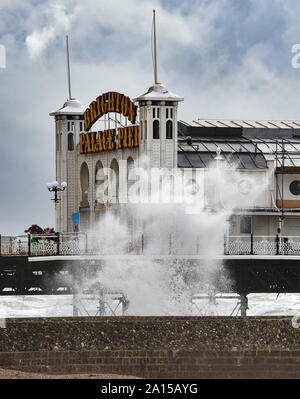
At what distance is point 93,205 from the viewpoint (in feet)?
241

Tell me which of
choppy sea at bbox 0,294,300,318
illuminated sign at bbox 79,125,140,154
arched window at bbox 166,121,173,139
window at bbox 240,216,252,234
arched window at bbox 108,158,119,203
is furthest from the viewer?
choppy sea at bbox 0,294,300,318

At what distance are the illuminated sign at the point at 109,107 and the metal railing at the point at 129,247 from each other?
860cm

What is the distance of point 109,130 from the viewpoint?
71812 mm

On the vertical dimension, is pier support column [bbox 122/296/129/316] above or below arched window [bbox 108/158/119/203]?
below

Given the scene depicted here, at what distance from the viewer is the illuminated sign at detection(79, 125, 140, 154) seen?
2655 inches

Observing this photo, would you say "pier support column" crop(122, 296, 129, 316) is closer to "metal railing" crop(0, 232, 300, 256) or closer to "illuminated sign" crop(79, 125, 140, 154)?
"metal railing" crop(0, 232, 300, 256)

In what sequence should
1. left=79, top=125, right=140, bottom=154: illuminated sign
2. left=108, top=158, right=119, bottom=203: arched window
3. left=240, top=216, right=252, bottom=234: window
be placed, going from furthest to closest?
left=108, top=158, right=119, bottom=203: arched window
left=240, top=216, right=252, bottom=234: window
left=79, top=125, right=140, bottom=154: illuminated sign

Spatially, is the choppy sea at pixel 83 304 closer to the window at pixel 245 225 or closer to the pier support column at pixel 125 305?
the window at pixel 245 225

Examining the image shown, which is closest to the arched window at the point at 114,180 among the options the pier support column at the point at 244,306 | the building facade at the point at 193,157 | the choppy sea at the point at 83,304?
the building facade at the point at 193,157

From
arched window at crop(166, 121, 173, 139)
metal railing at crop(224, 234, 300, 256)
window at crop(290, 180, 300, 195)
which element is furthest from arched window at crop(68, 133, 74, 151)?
metal railing at crop(224, 234, 300, 256)

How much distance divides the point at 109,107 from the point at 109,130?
1395 mm

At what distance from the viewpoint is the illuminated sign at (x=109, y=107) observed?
68.4 m

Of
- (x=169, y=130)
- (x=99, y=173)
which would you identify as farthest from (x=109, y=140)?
(x=169, y=130)
